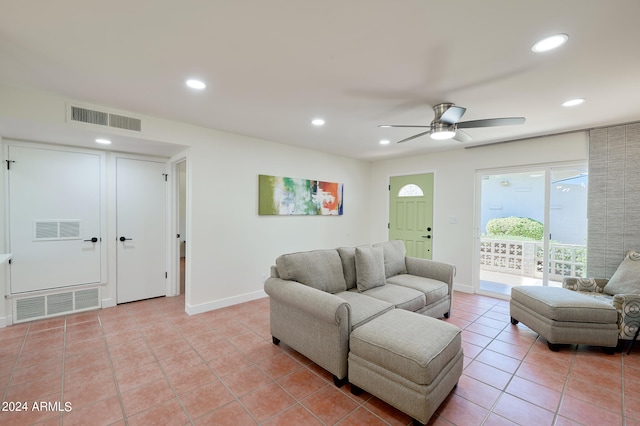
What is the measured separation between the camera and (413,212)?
5406 mm

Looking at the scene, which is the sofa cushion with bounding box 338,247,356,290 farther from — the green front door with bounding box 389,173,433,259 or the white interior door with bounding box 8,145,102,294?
the white interior door with bounding box 8,145,102,294

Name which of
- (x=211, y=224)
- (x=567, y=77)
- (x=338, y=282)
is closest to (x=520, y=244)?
(x=567, y=77)

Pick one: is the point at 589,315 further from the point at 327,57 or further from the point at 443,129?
the point at 327,57

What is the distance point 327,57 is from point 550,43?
1420 mm

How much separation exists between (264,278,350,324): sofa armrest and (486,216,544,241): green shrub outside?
3.65 metres

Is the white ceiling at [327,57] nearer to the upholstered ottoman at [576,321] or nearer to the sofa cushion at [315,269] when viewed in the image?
the sofa cushion at [315,269]

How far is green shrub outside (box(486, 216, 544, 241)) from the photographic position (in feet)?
13.6

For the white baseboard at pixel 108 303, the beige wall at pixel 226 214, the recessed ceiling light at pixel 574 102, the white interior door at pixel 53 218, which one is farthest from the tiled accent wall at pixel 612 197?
the white interior door at pixel 53 218

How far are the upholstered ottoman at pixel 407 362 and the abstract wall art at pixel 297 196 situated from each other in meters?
2.70

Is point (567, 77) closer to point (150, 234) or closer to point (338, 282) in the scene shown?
point (338, 282)

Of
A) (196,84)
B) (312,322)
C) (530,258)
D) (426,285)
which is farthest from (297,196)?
(530,258)

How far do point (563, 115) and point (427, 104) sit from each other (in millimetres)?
1668

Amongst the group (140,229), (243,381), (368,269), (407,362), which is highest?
(140,229)

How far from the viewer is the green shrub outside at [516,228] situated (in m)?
4.14
